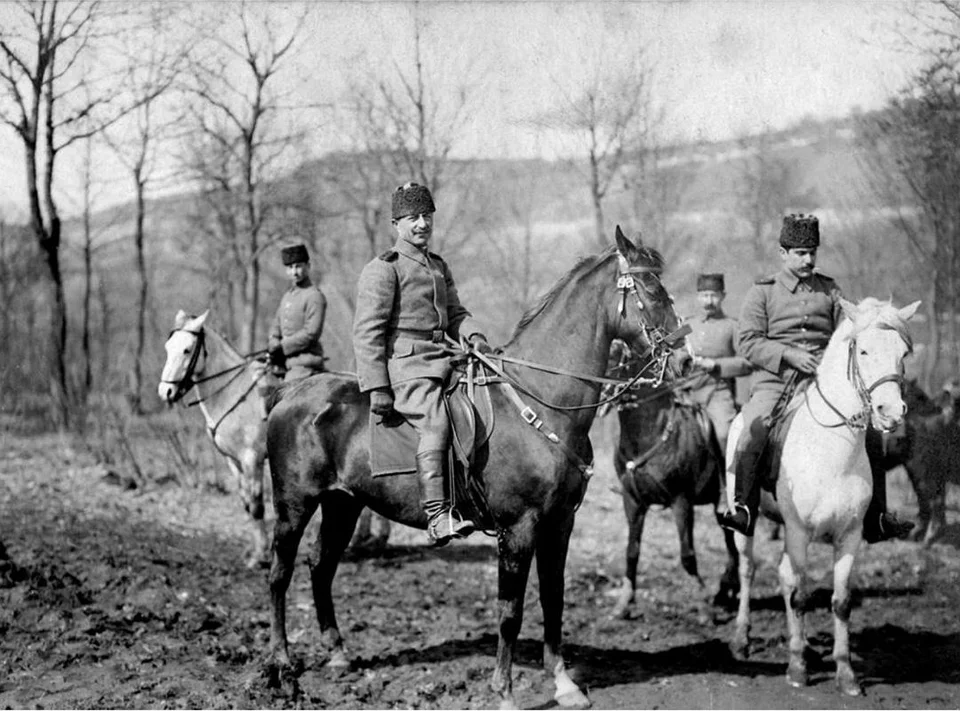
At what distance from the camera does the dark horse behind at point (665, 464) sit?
27.1 feet

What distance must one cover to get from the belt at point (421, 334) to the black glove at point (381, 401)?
45 centimetres

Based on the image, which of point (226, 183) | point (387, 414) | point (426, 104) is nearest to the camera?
point (387, 414)

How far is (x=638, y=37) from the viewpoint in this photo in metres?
14.6

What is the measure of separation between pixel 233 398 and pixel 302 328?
1.32m

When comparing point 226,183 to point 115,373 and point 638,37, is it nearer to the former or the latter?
point 115,373

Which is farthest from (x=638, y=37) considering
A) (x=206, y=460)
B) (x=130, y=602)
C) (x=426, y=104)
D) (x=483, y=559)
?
(x=130, y=602)

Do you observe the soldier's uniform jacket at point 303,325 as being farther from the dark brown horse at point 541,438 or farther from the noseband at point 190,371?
the dark brown horse at point 541,438

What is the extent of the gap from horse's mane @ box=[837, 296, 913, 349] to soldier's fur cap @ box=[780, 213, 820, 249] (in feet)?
2.64

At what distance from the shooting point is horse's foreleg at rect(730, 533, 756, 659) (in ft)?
22.6

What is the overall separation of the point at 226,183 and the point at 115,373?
6648 mm

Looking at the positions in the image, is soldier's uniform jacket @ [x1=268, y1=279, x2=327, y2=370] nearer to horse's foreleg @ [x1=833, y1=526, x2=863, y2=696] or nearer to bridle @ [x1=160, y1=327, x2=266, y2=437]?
bridle @ [x1=160, y1=327, x2=266, y2=437]

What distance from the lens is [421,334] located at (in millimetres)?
5898

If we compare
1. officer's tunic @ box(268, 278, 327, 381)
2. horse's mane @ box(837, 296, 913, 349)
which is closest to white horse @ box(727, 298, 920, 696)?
horse's mane @ box(837, 296, 913, 349)

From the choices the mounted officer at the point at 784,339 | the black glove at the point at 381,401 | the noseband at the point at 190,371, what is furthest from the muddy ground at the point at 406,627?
the black glove at the point at 381,401
